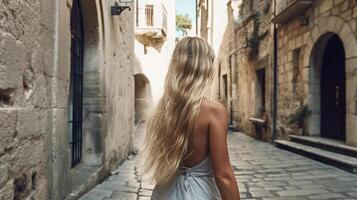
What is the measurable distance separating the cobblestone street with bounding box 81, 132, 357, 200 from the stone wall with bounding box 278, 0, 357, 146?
3.39 feet

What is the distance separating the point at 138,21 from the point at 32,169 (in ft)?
69.1

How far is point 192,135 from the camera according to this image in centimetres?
159

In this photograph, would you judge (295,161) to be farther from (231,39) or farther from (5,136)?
(231,39)

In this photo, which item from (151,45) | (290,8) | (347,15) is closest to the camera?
(347,15)

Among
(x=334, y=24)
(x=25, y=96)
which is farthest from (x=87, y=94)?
(x=334, y=24)

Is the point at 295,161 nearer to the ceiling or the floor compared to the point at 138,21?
nearer to the floor

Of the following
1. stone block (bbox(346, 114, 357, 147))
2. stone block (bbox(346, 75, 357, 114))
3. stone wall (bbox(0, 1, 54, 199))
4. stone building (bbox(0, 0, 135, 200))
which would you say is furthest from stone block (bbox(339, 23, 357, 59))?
stone wall (bbox(0, 1, 54, 199))

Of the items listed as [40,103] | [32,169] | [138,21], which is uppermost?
[138,21]

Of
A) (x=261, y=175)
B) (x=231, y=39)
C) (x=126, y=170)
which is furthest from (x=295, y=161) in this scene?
(x=231, y=39)

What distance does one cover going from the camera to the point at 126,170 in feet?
18.7

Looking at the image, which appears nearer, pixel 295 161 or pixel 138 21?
pixel 295 161

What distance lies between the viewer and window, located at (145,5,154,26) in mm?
22594

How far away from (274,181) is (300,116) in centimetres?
334

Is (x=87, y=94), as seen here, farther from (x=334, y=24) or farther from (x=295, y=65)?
(x=295, y=65)
